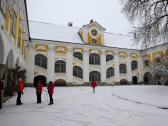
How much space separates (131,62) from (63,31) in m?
16.2

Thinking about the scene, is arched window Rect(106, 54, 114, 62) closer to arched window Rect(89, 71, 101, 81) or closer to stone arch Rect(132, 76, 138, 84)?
arched window Rect(89, 71, 101, 81)

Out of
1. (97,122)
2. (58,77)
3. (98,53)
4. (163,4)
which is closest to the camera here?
(97,122)

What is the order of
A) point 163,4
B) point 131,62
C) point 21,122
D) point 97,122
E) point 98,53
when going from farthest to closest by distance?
point 131,62, point 98,53, point 163,4, point 97,122, point 21,122

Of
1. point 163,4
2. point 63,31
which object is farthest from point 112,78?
point 163,4

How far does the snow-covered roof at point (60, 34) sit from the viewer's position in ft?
113

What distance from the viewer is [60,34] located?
3659cm

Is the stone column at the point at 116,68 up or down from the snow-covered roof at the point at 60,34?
down

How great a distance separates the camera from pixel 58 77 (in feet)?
108

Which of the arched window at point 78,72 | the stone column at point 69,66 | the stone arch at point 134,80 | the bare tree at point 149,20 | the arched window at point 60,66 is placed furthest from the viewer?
the stone arch at point 134,80

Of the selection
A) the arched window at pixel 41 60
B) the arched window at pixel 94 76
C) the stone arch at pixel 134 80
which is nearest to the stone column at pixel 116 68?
the arched window at pixel 94 76

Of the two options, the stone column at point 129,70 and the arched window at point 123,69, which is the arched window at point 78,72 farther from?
the stone column at point 129,70

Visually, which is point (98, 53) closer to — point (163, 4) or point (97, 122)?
point (163, 4)

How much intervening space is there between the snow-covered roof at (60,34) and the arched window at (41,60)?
3.30 metres

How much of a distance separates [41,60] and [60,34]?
7.17m
